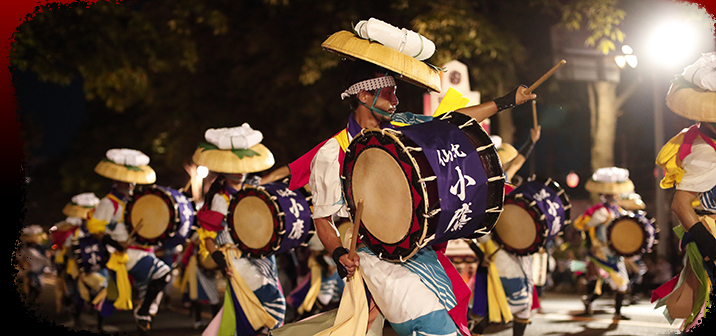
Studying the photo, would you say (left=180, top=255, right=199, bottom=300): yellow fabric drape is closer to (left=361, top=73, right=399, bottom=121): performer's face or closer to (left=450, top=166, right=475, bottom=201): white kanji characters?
(left=361, top=73, right=399, bottom=121): performer's face

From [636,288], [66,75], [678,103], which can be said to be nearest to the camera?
[678,103]

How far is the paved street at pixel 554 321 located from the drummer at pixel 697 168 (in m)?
3.28

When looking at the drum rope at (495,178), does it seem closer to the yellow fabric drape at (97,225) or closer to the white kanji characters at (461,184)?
the white kanji characters at (461,184)

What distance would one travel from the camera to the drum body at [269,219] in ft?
21.2

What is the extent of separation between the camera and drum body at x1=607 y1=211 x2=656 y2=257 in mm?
10570

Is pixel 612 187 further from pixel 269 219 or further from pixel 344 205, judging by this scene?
pixel 344 205

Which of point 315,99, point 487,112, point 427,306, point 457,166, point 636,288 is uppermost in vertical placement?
point 315,99

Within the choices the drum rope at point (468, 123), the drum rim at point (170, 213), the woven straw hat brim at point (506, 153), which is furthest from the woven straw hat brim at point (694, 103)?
the drum rim at point (170, 213)

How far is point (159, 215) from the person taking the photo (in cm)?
862

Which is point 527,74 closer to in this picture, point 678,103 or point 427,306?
point 678,103

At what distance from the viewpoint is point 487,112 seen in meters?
3.81

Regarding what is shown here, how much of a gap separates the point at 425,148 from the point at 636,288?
12068 mm

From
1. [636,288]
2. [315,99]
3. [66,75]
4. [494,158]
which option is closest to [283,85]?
[315,99]

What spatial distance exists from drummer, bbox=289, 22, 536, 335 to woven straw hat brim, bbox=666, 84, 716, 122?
2057 millimetres
